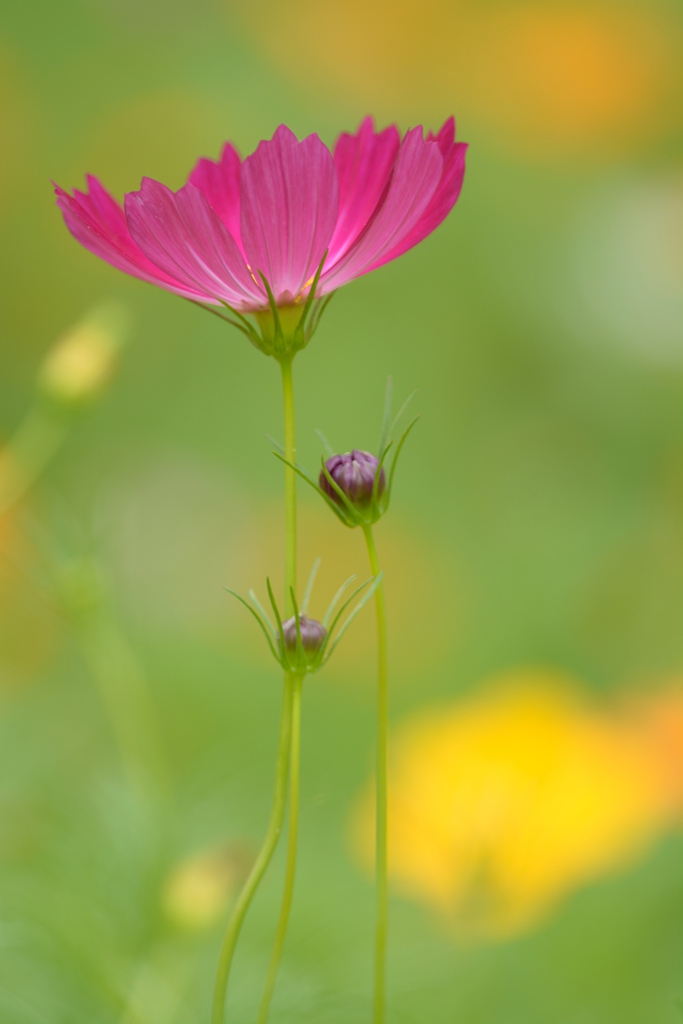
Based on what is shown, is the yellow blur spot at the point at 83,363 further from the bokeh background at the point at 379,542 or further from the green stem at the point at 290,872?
the green stem at the point at 290,872

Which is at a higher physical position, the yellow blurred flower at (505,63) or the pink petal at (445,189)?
the yellow blurred flower at (505,63)

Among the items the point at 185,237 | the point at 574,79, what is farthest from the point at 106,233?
the point at 574,79

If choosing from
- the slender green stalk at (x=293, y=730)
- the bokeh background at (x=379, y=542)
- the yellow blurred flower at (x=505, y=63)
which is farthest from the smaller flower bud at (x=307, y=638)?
the yellow blurred flower at (x=505, y=63)

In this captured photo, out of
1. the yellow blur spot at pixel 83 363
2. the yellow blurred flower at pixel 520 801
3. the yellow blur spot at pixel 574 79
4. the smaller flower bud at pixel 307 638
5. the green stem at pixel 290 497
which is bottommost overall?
the yellow blurred flower at pixel 520 801

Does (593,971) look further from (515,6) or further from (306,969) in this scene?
(515,6)

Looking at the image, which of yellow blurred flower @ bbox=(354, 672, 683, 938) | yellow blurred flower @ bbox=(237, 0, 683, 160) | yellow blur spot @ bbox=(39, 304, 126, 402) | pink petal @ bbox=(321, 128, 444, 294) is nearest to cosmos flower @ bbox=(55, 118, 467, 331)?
pink petal @ bbox=(321, 128, 444, 294)

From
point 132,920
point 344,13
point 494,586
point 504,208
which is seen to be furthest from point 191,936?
point 344,13
